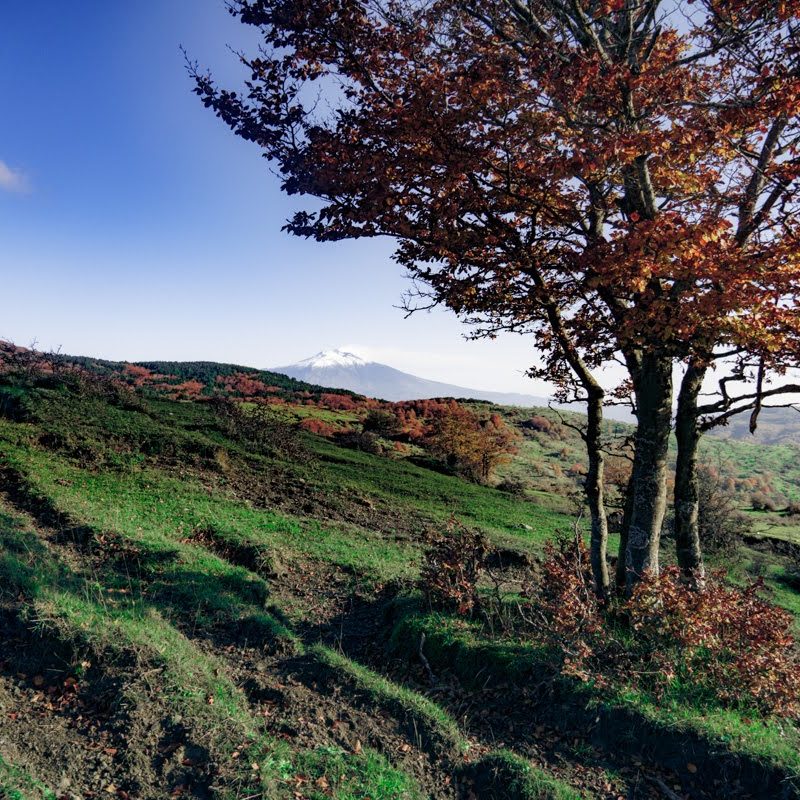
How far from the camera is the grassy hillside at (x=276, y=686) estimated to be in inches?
199

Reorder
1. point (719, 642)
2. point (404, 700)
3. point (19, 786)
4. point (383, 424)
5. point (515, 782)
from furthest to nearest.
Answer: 1. point (383, 424)
2. point (719, 642)
3. point (404, 700)
4. point (515, 782)
5. point (19, 786)

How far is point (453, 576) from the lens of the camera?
927 cm

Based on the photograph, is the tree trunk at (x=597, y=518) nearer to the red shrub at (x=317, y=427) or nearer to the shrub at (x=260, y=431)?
the shrub at (x=260, y=431)

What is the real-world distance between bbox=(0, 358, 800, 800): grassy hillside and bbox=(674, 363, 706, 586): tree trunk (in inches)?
134

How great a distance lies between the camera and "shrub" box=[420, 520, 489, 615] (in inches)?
351

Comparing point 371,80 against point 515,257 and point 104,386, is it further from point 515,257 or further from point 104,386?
point 104,386

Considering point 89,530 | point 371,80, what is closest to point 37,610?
point 89,530

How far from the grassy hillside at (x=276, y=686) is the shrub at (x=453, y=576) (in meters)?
0.31

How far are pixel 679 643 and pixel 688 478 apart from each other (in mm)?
3463

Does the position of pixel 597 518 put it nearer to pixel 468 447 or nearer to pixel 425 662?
pixel 425 662

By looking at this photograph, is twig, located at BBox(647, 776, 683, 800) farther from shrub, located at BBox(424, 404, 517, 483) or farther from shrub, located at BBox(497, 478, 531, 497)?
shrub, located at BBox(424, 404, 517, 483)

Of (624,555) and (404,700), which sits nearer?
(404,700)

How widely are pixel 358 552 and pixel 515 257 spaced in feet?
26.2

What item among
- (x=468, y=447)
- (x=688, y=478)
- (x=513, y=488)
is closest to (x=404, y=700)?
(x=688, y=478)
